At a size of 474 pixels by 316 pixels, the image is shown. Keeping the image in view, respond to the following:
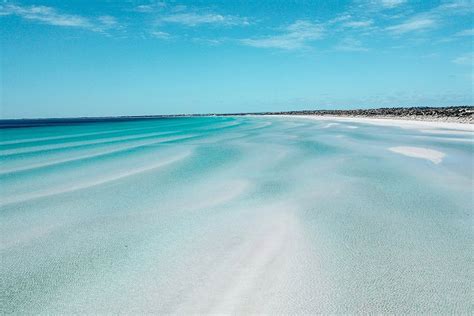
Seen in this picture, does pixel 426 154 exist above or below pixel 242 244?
above

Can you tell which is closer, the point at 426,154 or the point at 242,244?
the point at 242,244

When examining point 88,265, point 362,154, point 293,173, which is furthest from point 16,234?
point 362,154

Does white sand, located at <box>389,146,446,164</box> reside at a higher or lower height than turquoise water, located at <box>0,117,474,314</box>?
higher

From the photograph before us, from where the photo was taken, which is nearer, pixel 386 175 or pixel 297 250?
pixel 297 250

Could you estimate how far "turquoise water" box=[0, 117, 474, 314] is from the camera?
111 inches

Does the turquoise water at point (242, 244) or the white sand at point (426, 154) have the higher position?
the white sand at point (426, 154)

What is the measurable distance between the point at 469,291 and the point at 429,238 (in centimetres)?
126

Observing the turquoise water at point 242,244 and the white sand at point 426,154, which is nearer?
the turquoise water at point 242,244

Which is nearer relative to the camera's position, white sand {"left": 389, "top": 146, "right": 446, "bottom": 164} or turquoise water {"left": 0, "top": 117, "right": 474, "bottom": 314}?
turquoise water {"left": 0, "top": 117, "right": 474, "bottom": 314}

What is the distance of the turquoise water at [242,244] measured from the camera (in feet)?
9.29

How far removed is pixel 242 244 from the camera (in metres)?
4.00

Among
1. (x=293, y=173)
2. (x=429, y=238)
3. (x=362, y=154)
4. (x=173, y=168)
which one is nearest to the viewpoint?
(x=429, y=238)

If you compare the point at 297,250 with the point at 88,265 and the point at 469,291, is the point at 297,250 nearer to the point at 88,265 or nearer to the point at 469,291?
the point at 469,291

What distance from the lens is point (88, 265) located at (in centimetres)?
356
